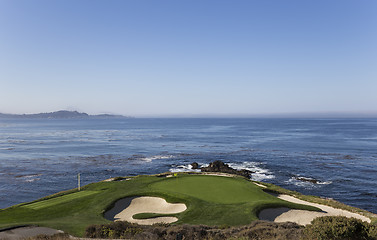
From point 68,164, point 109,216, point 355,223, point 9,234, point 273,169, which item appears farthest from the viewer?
point 68,164

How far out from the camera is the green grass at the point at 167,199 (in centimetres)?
1758

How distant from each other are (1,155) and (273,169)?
59924 mm

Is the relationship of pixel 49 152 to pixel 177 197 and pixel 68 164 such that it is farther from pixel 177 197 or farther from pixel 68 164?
pixel 177 197

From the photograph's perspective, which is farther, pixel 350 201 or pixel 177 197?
pixel 350 201

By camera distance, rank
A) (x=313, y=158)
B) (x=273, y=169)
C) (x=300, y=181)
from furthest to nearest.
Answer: (x=313, y=158) < (x=273, y=169) < (x=300, y=181)

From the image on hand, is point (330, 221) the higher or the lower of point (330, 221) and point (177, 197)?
the higher

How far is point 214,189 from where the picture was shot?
24031 millimetres

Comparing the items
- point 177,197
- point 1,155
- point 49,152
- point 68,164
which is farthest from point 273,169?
point 1,155

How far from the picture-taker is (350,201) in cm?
3053

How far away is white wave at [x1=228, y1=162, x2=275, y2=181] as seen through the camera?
136 ft

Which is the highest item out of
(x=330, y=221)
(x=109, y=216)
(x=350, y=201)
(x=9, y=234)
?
(x=330, y=221)

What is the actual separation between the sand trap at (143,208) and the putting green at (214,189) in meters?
1.70

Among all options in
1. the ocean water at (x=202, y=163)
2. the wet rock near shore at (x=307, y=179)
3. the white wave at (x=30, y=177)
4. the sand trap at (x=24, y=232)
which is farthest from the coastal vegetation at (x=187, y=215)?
the white wave at (x=30, y=177)

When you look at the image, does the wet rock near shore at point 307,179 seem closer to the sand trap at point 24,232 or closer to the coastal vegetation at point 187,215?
the coastal vegetation at point 187,215
